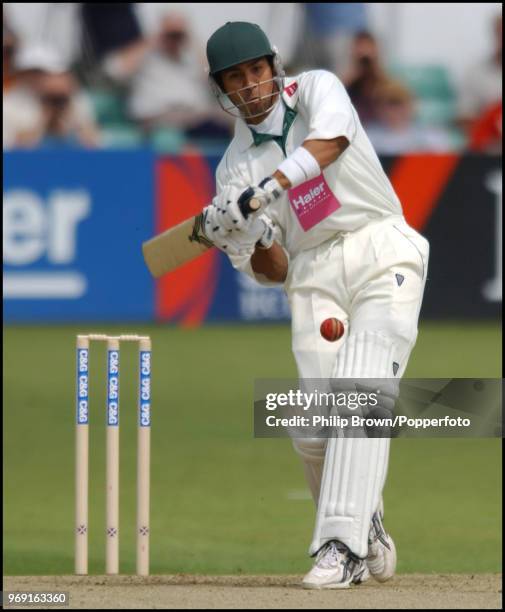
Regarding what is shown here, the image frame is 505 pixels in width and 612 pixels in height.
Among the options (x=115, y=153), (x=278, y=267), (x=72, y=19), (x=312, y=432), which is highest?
(x=72, y=19)

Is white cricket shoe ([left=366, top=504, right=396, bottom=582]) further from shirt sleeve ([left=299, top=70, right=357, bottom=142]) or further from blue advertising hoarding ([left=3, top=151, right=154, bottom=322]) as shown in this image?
blue advertising hoarding ([left=3, top=151, right=154, bottom=322])

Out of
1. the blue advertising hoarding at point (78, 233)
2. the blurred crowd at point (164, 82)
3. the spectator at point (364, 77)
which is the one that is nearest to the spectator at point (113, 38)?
the blurred crowd at point (164, 82)

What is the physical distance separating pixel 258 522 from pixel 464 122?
970cm

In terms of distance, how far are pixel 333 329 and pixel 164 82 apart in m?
10.1

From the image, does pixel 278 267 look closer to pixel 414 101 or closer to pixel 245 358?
pixel 245 358

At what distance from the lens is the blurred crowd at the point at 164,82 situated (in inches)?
561

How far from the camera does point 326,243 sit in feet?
17.4

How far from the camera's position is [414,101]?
1586 cm

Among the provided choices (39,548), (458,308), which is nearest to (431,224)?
(458,308)

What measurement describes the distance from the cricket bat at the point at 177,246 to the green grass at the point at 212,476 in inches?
50.8

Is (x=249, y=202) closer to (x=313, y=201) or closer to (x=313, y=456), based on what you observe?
(x=313, y=201)

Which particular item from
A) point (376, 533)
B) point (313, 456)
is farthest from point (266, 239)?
point (376, 533)


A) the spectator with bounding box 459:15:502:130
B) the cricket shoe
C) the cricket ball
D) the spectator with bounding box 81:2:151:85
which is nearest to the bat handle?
the cricket ball

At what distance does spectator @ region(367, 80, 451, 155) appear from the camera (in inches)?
590
